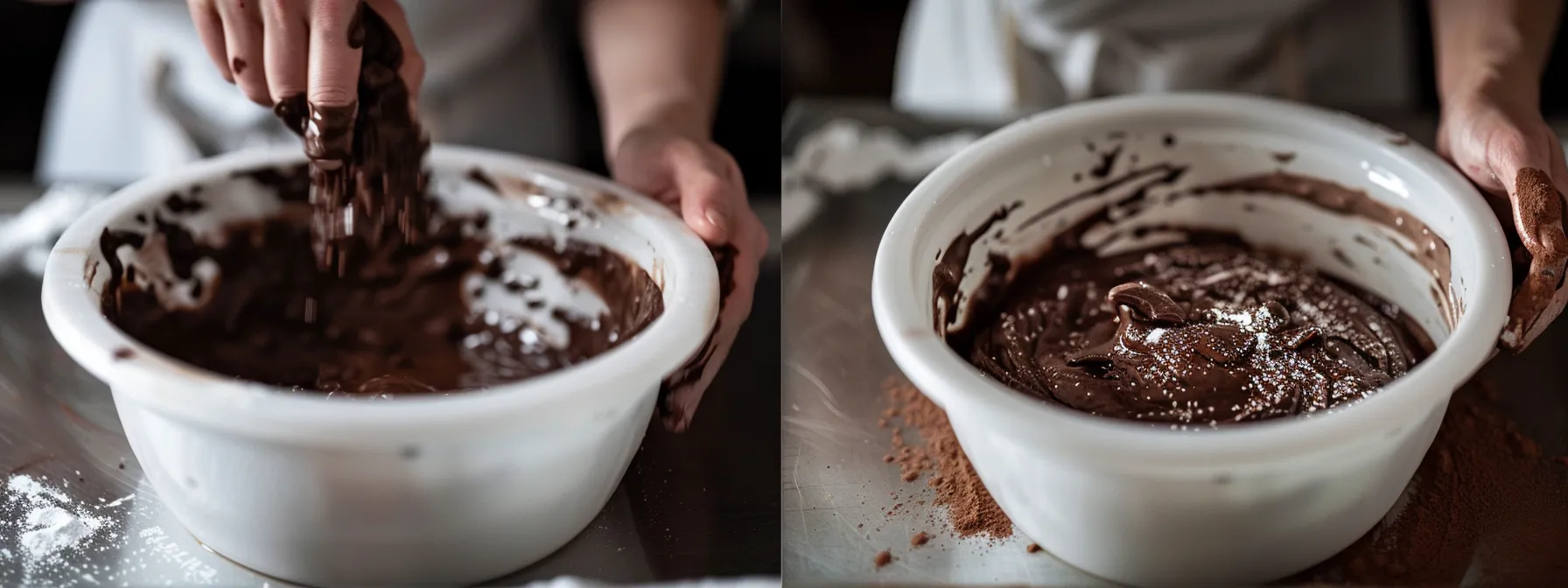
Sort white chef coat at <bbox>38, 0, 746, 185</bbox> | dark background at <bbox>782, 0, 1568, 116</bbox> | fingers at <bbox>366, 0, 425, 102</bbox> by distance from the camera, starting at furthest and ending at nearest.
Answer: dark background at <bbox>782, 0, 1568, 116</bbox> → white chef coat at <bbox>38, 0, 746, 185</bbox> → fingers at <bbox>366, 0, 425, 102</bbox>

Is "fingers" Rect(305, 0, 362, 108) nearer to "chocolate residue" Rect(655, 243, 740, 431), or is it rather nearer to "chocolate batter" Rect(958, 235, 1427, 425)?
"chocolate residue" Rect(655, 243, 740, 431)

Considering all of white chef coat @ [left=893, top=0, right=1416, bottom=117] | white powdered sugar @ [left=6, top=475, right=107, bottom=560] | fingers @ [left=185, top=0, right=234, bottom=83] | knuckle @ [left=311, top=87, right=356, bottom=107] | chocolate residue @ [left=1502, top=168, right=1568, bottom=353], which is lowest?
white chef coat @ [left=893, top=0, right=1416, bottom=117]

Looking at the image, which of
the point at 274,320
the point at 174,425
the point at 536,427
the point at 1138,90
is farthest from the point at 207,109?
the point at 1138,90

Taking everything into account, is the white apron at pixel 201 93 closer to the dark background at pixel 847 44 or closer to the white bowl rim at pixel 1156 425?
the dark background at pixel 847 44

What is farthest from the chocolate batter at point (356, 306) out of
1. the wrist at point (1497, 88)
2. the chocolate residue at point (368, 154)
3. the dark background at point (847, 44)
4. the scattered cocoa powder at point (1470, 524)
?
the dark background at point (847, 44)

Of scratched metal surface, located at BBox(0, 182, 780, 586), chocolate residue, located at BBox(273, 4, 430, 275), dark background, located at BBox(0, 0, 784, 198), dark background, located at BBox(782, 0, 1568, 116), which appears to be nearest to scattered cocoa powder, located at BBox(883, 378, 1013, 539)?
scratched metal surface, located at BBox(0, 182, 780, 586)

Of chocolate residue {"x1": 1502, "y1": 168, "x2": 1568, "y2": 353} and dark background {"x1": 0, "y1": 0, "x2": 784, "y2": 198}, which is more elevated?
chocolate residue {"x1": 1502, "y1": 168, "x2": 1568, "y2": 353}

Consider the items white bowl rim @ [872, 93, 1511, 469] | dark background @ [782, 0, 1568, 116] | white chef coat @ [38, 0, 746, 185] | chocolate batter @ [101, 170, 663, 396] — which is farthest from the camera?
dark background @ [782, 0, 1568, 116]

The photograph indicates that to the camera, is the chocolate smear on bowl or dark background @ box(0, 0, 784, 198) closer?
the chocolate smear on bowl
